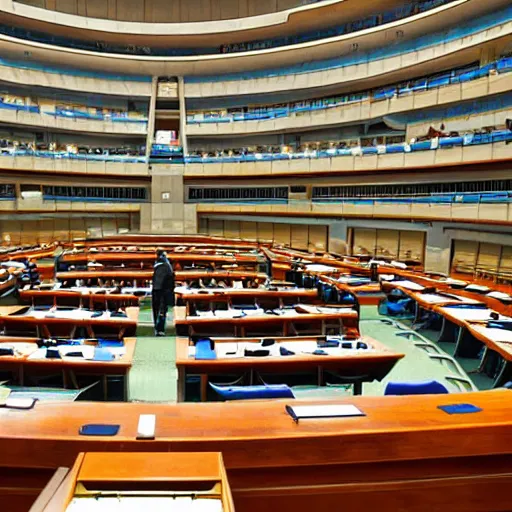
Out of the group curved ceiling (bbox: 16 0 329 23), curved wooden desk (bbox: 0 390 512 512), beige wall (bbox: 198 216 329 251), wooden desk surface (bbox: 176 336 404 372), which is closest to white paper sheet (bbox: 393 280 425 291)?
wooden desk surface (bbox: 176 336 404 372)

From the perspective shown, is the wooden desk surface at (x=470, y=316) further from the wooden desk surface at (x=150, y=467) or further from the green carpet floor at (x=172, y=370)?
the wooden desk surface at (x=150, y=467)

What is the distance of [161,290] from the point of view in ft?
24.3

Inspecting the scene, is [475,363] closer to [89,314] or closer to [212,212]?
[89,314]

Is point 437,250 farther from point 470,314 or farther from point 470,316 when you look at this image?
point 470,316

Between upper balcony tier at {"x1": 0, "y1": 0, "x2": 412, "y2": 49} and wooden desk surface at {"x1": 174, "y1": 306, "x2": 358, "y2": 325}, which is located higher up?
upper balcony tier at {"x1": 0, "y1": 0, "x2": 412, "y2": 49}

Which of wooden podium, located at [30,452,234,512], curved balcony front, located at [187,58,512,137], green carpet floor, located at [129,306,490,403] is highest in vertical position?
curved balcony front, located at [187,58,512,137]

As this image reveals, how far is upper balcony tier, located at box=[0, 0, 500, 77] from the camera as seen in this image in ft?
58.3

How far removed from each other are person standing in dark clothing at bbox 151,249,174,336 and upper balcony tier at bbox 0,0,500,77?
1551 centimetres

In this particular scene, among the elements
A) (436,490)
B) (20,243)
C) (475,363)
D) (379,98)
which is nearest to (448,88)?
(379,98)

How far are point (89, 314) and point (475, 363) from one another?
596 centimetres

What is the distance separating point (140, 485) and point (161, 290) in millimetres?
5955

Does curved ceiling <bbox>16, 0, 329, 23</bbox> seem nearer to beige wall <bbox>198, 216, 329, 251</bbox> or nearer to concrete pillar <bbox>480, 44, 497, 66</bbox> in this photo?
beige wall <bbox>198, 216, 329, 251</bbox>

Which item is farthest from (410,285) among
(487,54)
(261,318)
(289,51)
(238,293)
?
(289,51)

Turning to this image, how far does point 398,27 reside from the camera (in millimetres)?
19453
